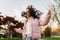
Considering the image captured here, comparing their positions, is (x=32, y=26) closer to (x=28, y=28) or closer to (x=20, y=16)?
(x=28, y=28)

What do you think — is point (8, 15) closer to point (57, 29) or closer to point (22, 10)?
point (22, 10)

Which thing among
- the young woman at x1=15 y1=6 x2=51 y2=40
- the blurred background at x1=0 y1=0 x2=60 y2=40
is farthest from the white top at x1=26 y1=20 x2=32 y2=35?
the blurred background at x1=0 y1=0 x2=60 y2=40

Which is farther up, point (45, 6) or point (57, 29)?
point (45, 6)

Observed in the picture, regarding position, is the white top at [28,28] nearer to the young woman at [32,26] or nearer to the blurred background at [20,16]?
the young woman at [32,26]

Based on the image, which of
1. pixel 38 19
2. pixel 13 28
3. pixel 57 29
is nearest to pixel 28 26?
pixel 38 19

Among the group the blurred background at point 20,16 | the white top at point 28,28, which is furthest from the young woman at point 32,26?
the blurred background at point 20,16

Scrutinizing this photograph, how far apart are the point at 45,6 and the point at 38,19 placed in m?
0.44

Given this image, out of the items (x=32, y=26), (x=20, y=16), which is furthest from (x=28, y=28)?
(x=20, y=16)

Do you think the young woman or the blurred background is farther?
the blurred background

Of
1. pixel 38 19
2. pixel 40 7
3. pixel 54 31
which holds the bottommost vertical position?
pixel 54 31

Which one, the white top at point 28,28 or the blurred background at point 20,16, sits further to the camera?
the blurred background at point 20,16

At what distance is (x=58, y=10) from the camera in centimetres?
239

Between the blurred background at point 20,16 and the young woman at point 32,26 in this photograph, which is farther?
the blurred background at point 20,16

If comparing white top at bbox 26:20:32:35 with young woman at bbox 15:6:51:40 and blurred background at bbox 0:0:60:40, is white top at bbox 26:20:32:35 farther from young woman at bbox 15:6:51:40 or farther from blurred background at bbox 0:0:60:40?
blurred background at bbox 0:0:60:40
